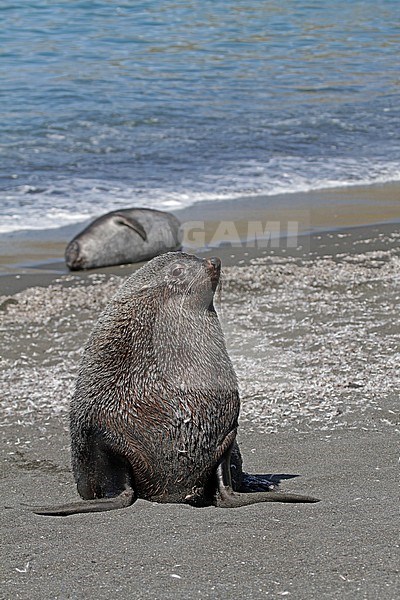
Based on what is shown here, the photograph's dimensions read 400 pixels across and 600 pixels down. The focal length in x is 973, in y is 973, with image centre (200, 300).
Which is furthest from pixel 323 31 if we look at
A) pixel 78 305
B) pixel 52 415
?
pixel 52 415

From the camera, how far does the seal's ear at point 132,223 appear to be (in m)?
9.72

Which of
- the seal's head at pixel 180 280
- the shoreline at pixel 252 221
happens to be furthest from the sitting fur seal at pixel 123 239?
the seal's head at pixel 180 280

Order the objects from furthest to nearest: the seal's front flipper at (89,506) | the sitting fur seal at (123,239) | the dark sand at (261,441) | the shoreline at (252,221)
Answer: the shoreline at (252,221)
the sitting fur seal at (123,239)
the seal's front flipper at (89,506)
the dark sand at (261,441)

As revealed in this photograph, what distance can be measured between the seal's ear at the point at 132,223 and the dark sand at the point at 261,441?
3.71 ft

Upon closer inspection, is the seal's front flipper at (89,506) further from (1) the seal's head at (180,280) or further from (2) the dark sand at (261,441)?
(1) the seal's head at (180,280)

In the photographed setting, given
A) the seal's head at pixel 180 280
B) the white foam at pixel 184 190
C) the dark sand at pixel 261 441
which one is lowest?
the dark sand at pixel 261 441

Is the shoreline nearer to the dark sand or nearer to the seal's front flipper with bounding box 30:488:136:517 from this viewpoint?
the dark sand

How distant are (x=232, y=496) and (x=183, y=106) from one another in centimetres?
1364

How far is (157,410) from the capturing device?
11.7 feet

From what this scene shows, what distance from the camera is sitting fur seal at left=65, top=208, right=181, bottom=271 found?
8.79 m

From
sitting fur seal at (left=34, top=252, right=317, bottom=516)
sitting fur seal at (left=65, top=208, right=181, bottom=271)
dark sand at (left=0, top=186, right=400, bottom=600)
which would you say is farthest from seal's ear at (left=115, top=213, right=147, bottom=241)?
sitting fur seal at (left=34, top=252, right=317, bottom=516)

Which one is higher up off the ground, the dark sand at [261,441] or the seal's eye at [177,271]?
the seal's eye at [177,271]

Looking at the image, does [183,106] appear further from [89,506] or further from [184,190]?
[89,506]

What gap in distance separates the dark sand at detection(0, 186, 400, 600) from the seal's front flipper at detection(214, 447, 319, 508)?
1.4 inches
